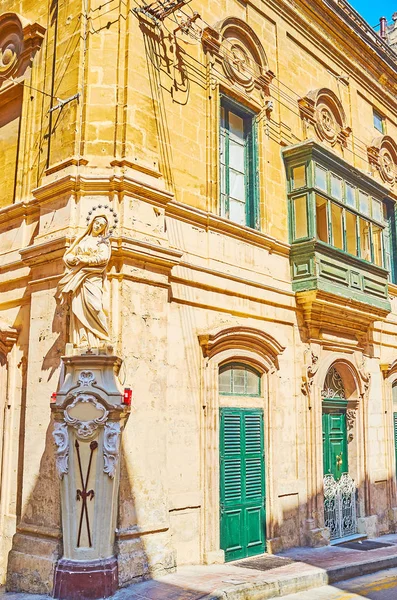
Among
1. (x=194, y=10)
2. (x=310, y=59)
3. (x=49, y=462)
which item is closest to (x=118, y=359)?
(x=49, y=462)

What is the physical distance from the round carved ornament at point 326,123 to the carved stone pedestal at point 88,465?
27.0 ft

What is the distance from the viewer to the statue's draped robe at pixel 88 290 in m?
7.89

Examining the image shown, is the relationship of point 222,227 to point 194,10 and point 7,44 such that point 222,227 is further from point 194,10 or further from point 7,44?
point 7,44

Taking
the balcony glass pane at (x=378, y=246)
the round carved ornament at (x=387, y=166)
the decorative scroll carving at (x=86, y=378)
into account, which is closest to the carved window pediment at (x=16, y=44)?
the decorative scroll carving at (x=86, y=378)

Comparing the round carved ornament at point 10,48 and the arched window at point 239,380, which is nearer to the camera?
the arched window at point 239,380

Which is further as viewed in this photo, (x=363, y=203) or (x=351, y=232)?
(x=363, y=203)

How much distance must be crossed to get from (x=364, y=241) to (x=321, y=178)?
6.18ft

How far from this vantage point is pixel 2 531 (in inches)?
356

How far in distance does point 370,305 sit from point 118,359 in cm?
681

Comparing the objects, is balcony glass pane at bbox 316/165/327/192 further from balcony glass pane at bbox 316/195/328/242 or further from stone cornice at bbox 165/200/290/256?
stone cornice at bbox 165/200/290/256

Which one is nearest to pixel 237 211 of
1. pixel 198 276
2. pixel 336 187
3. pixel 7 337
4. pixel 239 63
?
pixel 198 276

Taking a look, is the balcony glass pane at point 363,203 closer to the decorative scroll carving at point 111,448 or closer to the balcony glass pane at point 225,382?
the balcony glass pane at point 225,382

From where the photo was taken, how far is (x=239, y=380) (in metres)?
10.5

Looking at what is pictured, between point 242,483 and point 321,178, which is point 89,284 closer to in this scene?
point 242,483
